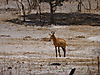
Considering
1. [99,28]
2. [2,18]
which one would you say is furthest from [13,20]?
[99,28]

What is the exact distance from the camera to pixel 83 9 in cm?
6309

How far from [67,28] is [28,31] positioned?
5.33 m

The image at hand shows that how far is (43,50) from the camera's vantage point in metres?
26.0

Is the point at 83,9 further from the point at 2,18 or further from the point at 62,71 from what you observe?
the point at 62,71

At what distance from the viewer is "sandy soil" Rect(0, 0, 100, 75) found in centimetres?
1395

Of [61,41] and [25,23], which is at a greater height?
[61,41]

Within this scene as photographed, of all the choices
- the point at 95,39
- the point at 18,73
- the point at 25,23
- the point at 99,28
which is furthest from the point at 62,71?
the point at 25,23

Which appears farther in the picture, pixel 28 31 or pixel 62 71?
pixel 28 31

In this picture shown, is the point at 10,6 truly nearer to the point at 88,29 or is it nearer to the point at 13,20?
the point at 13,20

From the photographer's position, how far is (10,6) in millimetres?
62188

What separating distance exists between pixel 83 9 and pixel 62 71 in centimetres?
5036

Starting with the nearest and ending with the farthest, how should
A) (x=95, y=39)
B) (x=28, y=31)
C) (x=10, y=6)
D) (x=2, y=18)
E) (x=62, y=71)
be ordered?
(x=62, y=71) → (x=95, y=39) → (x=28, y=31) → (x=2, y=18) → (x=10, y=6)

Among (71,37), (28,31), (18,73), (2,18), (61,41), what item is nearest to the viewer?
(18,73)

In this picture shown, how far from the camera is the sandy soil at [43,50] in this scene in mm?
13948
